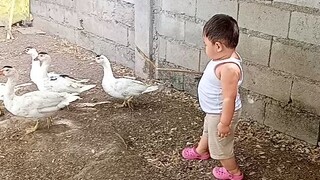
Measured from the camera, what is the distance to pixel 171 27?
4.18 metres

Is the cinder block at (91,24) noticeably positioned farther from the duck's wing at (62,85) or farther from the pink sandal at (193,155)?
the pink sandal at (193,155)

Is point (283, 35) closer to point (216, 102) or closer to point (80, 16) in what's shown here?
point (216, 102)

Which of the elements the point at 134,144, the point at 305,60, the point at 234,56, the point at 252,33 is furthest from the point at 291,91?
the point at 134,144

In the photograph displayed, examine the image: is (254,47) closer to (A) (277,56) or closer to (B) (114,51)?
(A) (277,56)

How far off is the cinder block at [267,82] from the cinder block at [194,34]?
1.70ft

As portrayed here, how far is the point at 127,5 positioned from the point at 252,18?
62.5 inches

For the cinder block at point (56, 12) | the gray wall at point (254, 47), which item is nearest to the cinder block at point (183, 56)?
the gray wall at point (254, 47)

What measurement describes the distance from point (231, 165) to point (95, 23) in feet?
9.71

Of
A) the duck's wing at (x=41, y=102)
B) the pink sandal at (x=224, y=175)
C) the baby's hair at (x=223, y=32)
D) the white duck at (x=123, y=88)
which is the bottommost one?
the pink sandal at (x=224, y=175)

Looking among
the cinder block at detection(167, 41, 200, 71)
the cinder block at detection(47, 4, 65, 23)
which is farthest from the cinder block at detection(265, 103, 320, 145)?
the cinder block at detection(47, 4, 65, 23)

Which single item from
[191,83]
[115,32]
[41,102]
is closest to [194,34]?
[191,83]

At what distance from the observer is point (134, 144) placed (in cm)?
327

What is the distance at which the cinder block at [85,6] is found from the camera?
524cm

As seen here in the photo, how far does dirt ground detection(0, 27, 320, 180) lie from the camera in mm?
2914
